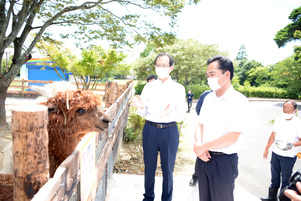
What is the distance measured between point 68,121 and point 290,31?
3757cm

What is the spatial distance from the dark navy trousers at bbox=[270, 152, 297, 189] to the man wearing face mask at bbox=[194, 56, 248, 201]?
2047mm

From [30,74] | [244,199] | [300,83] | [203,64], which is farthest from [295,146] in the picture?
[300,83]

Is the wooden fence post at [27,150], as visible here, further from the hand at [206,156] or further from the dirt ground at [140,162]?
the dirt ground at [140,162]

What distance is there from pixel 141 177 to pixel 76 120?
3063 mm

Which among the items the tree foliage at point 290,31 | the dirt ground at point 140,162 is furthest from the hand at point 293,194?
the tree foliage at point 290,31

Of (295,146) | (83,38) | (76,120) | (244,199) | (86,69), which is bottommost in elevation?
(244,199)

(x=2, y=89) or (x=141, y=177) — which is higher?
(x=2, y=89)

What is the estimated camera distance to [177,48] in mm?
30625

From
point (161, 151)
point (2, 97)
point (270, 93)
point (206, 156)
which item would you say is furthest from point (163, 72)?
point (270, 93)

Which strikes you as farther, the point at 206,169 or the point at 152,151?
the point at 152,151

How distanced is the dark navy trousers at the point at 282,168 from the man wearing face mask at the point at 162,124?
1.97 m

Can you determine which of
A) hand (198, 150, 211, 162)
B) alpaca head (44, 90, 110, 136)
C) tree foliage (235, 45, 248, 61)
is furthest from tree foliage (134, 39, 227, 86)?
tree foliage (235, 45, 248, 61)

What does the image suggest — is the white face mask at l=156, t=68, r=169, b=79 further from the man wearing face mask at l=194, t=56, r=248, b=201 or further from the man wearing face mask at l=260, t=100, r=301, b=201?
the man wearing face mask at l=260, t=100, r=301, b=201

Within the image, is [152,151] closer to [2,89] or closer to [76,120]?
[76,120]
